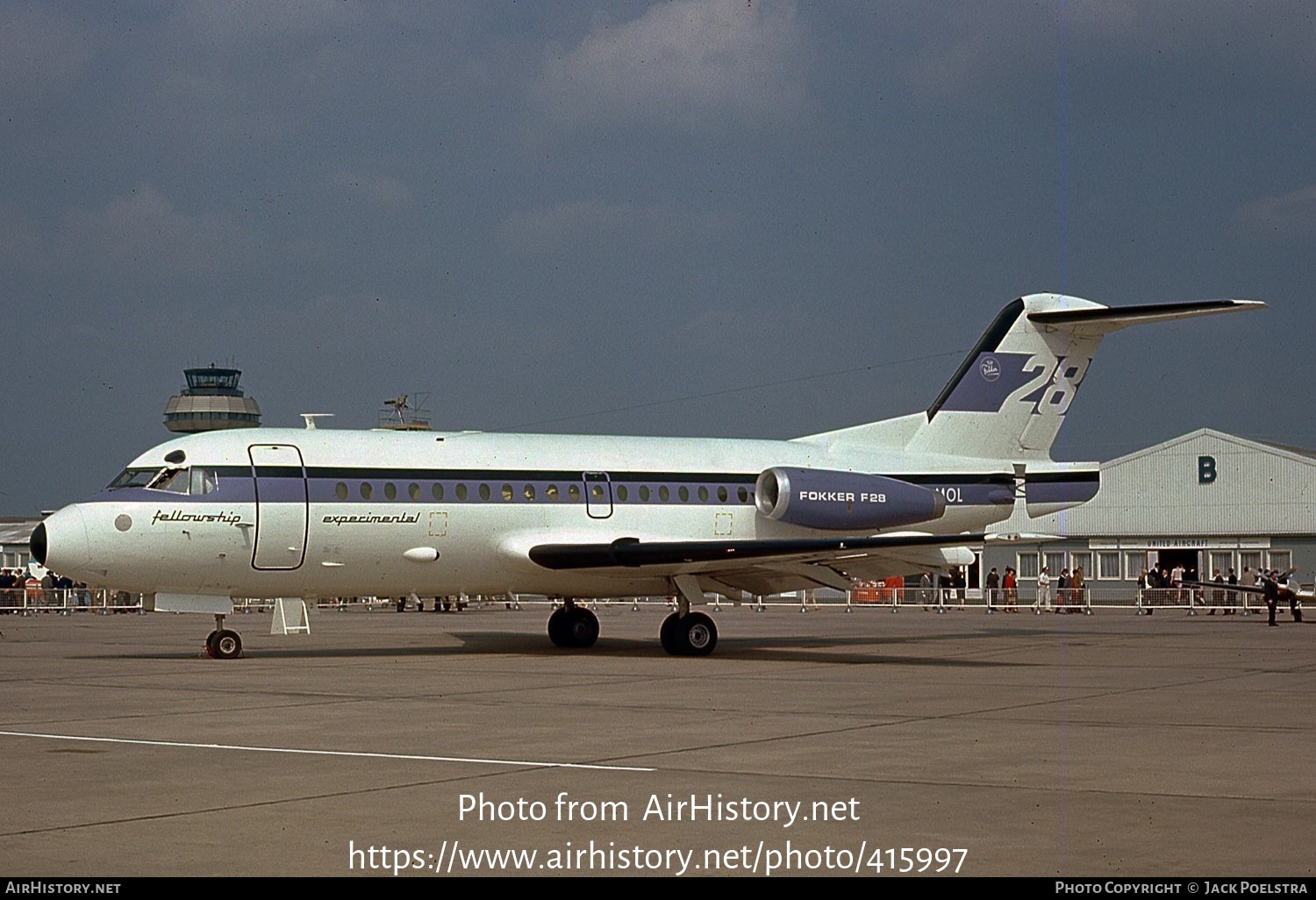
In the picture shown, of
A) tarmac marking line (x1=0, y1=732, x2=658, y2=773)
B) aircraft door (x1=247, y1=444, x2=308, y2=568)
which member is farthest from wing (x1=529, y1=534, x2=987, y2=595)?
tarmac marking line (x1=0, y1=732, x2=658, y2=773)

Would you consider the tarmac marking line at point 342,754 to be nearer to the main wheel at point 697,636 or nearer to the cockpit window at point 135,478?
the cockpit window at point 135,478

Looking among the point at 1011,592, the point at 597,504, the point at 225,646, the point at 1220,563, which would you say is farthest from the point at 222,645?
the point at 1220,563

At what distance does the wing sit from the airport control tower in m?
90.4

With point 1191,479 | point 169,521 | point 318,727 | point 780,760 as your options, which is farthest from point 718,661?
point 1191,479

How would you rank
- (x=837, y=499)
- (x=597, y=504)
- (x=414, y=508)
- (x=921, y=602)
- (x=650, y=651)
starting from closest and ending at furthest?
1. (x=414, y=508)
2. (x=597, y=504)
3. (x=837, y=499)
4. (x=650, y=651)
5. (x=921, y=602)

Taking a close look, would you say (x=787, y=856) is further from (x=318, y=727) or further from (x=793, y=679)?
(x=793, y=679)

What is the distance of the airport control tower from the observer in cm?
10981

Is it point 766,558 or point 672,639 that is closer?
point 766,558

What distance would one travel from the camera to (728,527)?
25344 mm

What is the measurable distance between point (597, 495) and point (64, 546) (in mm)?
7972

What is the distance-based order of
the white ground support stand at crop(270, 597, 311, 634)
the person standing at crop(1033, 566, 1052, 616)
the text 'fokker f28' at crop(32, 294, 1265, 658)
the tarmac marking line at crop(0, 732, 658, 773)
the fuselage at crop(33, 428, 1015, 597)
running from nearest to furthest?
the tarmac marking line at crop(0, 732, 658, 773) → the fuselage at crop(33, 428, 1015, 597) → the text 'fokker f28' at crop(32, 294, 1265, 658) → the white ground support stand at crop(270, 597, 311, 634) → the person standing at crop(1033, 566, 1052, 616)

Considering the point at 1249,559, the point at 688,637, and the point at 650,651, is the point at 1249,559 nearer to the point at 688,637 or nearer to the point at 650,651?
the point at 650,651

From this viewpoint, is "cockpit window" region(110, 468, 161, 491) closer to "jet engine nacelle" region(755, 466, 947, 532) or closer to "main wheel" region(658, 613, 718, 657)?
"main wheel" region(658, 613, 718, 657)

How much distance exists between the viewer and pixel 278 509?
2175cm
